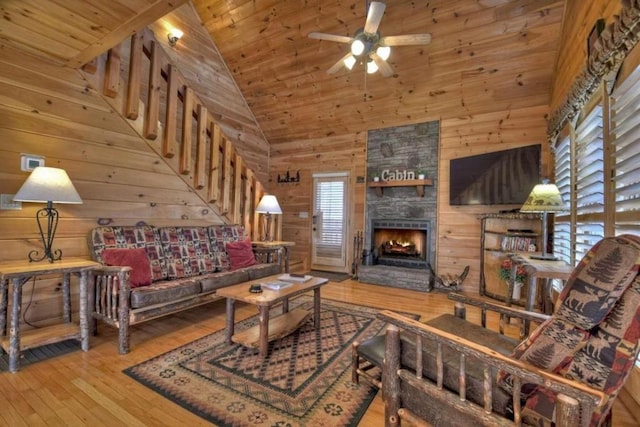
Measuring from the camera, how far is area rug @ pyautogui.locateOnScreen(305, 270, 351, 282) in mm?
5266

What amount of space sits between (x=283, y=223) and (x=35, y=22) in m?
4.75

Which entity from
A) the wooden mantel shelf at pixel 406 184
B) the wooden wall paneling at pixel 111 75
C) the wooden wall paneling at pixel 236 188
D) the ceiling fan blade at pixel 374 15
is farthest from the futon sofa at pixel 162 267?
the ceiling fan blade at pixel 374 15

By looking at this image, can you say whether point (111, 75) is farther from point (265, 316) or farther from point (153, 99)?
point (265, 316)

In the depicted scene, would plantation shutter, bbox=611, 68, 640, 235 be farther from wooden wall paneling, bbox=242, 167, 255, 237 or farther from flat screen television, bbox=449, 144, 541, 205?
wooden wall paneling, bbox=242, 167, 255, 237

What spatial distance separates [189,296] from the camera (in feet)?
9.75

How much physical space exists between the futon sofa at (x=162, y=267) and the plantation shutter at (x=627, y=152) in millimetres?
3427

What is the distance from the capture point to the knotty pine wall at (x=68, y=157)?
2578 mm

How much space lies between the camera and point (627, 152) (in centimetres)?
185

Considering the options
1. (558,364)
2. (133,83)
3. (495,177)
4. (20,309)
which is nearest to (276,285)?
(20,309)

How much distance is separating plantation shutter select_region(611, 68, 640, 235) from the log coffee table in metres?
2.30

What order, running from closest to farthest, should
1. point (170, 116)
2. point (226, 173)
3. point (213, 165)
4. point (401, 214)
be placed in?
point (170, 116) → point (213, 165) → point (226, 173) → point (401, 214)

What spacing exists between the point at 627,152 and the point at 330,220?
445 centimetres

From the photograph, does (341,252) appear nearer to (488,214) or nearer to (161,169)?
(488,214)

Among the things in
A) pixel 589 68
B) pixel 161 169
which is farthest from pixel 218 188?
pixel 589 68
